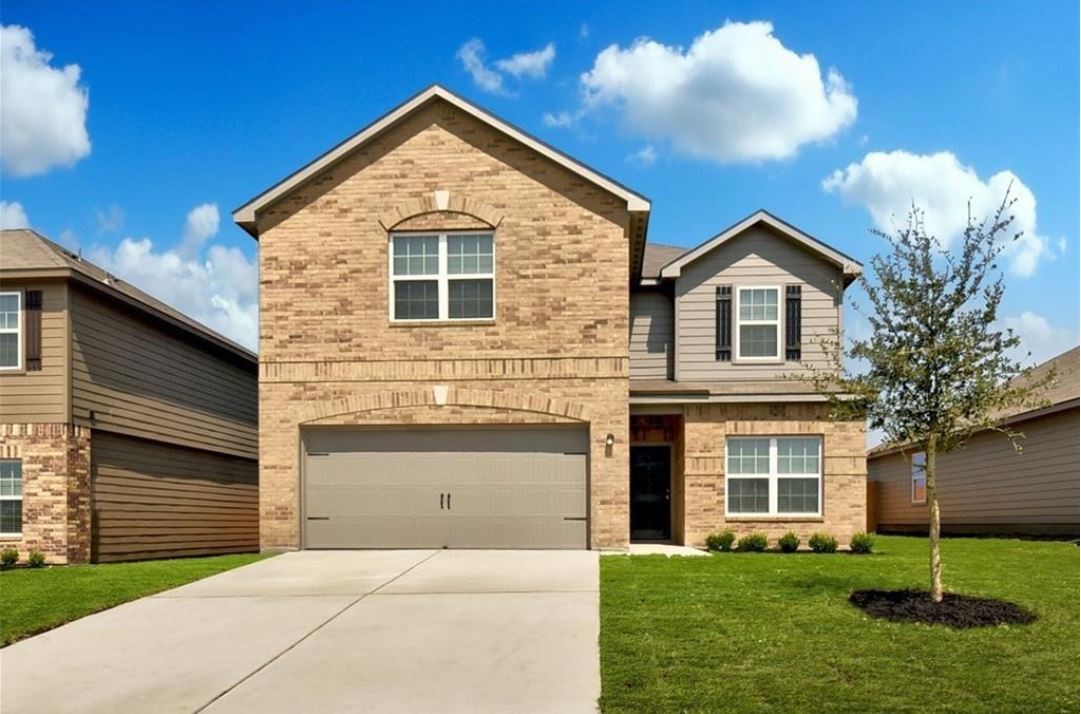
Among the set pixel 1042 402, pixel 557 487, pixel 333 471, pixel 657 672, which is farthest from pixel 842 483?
pixel 657 672

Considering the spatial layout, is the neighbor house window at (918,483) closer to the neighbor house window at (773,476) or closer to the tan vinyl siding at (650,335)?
the neighbor house window at (773,476)

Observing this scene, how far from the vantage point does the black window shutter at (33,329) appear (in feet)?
53.5

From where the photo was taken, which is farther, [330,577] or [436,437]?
[436,437]

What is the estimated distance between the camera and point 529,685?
7641 mm

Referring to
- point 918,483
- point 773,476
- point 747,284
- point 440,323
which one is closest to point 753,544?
point 773,476

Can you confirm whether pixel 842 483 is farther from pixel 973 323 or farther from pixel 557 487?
pixel 973 323

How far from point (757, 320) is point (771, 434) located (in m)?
2.27

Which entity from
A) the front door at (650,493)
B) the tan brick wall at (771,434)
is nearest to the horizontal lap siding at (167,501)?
the front door at (650,493)

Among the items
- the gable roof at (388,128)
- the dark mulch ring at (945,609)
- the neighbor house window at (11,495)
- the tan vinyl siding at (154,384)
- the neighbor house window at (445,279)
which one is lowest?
the dark mulch ring at (945,609)

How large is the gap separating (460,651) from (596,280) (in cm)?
878

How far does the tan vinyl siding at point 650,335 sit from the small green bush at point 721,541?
3.32 meters

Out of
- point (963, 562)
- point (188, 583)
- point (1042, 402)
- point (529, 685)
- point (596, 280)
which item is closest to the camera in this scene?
point (529, 685)

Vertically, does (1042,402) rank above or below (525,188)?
below

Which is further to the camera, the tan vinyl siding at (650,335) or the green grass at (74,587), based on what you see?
the tan vinyl siding at (650,335)
